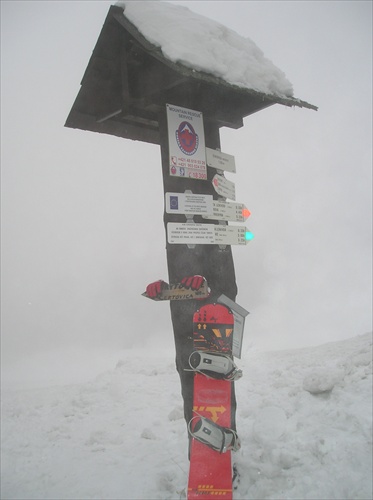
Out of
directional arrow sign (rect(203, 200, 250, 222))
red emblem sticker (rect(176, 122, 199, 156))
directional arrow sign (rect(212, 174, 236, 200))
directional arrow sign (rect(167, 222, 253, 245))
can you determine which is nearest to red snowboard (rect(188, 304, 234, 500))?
directional arrow sign (rect(167, 222, 253, 245))

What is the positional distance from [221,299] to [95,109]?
3352 mm

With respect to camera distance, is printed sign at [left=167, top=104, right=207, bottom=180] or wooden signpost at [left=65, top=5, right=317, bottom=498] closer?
wooden signpost at [left=65, top=5, right=317, bottom=498]

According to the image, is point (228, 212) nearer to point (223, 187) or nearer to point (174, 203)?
point (223, 187)

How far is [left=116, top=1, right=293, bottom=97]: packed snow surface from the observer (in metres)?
3.62

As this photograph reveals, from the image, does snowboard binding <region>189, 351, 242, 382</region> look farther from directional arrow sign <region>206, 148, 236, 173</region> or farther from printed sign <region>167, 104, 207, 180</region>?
directional arrow sign <region>206, 148, 236, 173</region>

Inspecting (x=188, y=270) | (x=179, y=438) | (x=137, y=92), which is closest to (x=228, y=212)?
(x=188, y=270)

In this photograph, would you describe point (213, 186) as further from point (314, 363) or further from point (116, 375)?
point (116, 375)

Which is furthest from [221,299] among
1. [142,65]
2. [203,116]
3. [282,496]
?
[142,65]

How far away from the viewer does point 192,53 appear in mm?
3604

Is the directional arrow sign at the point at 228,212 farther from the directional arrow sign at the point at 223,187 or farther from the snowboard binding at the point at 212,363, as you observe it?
the snowboard binding at the point at 212,363

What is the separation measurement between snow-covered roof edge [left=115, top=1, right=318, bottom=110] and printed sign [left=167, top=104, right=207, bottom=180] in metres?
0.78

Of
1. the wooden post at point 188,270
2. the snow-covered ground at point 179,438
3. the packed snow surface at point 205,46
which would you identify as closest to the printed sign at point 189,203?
the wooden post at point 188,270

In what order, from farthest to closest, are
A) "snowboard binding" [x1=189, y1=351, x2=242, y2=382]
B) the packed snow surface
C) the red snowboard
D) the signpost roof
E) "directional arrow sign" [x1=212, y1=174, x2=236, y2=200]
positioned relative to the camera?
"directional arrow sign" [x1=212, y1=174, x2=236, y2=200]
the signpost roof
the packed snow surface
"snowboard binding" [x1=189, y1=351, x2=242, y2=382]
the red snowboard

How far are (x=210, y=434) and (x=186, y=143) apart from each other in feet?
10.8
